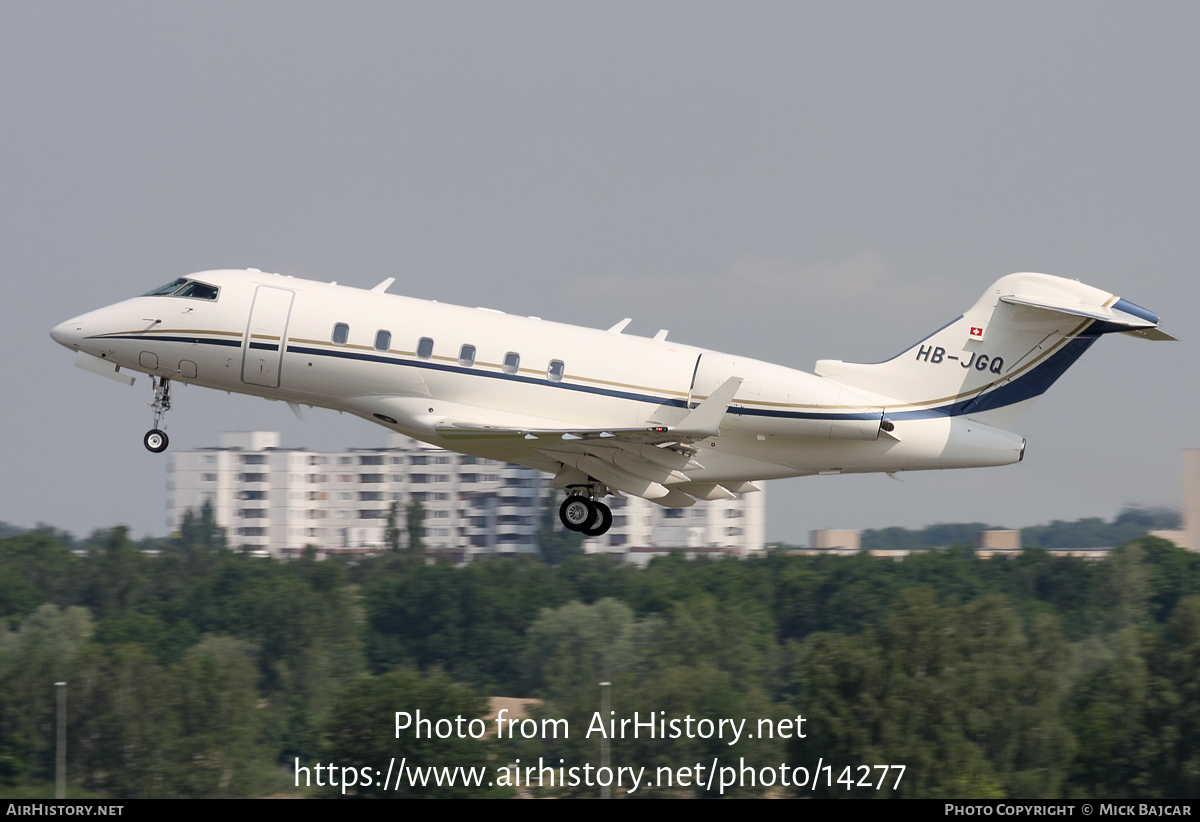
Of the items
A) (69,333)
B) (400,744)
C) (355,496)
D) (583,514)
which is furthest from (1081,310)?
(355,496)

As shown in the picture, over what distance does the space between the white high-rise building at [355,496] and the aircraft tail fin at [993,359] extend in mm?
109183

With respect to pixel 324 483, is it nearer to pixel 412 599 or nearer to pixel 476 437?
pixel 412 599

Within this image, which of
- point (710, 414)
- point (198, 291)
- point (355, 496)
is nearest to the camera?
point (710, 414)

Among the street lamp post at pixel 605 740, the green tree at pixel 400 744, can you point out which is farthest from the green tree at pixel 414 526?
the green tree at pixel 400 744

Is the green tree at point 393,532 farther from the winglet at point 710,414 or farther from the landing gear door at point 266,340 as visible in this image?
the winglet at point 710,414

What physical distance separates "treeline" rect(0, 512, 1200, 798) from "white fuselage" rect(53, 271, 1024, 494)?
1218 inches

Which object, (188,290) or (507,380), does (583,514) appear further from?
(188,290)

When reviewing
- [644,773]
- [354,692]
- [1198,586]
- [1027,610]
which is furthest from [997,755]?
[1198,586]

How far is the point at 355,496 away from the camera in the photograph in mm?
143875

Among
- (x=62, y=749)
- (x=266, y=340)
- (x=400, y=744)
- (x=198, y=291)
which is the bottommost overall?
(x=62, y=749)

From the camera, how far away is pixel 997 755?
57.8 meters

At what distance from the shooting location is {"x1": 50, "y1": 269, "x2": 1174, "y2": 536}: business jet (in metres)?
23.7

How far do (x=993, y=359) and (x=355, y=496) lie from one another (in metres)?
124

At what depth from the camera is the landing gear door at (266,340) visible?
2400 cm
